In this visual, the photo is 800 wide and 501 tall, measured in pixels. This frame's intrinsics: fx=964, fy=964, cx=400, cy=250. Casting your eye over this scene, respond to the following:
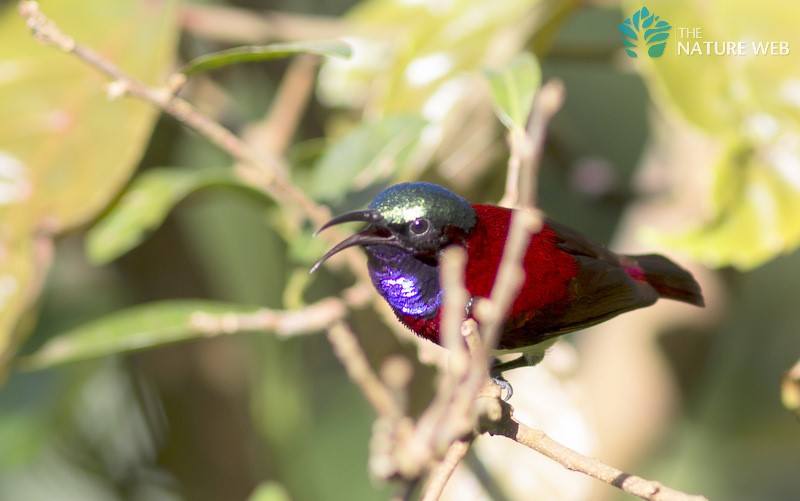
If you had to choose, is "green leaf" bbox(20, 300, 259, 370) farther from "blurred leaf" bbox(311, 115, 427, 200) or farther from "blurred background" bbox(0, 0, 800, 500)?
"blurred leaf" bbox(311, 115, 427, 200)

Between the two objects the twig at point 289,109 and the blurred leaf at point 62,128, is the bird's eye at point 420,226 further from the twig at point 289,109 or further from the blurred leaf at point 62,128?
the twig at point 289,109

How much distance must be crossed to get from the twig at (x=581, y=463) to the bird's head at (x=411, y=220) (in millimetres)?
284

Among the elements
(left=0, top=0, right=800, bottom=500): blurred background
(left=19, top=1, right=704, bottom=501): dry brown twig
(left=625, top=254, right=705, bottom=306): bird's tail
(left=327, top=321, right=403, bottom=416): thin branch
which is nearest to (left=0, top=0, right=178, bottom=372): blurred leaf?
(left=0, top=0, right=800, bottom=500): blurred background

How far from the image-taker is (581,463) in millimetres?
965

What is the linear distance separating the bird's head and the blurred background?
42 centimetres

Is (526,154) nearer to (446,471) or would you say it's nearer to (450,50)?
(446,471)

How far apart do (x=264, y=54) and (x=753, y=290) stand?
213cm

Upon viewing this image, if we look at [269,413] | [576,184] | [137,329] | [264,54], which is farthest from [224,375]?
[264,54]

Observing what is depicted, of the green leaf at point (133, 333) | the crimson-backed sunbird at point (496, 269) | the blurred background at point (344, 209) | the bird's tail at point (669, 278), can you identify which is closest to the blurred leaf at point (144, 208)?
the blurred background at point (344, 209)

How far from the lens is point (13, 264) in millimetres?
1646

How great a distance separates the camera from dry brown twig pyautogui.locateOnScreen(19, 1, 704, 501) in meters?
0.81

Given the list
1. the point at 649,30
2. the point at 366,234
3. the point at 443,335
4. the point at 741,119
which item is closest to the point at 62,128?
the point at 366,234

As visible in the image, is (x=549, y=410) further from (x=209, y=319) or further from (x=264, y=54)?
(x=264, y=54)

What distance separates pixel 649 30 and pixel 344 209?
25.0 inches
